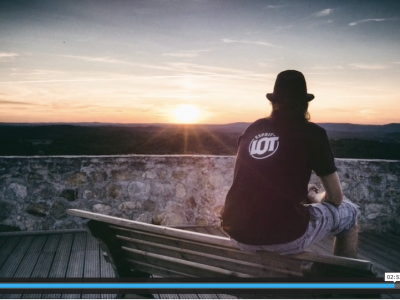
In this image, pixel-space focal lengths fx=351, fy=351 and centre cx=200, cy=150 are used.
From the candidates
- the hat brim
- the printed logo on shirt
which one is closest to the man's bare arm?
the printed logo on shirt

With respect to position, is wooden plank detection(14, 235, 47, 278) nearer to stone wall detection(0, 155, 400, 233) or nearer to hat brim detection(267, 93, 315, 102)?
stone wall detection(0, 155, 400, 233)

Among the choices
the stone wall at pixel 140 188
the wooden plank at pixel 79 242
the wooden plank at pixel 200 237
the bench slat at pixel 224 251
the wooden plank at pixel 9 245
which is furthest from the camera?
the stone wall at pixel 140 188

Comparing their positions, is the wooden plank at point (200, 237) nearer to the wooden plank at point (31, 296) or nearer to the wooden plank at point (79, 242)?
the wooden plank at point (31, 296)

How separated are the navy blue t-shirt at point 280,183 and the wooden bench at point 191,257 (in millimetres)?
122

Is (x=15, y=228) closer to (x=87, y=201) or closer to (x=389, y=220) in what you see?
(x=87, y=201)

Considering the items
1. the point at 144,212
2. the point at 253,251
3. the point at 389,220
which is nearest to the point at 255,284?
the point at 253,251

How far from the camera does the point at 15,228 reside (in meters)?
4.39

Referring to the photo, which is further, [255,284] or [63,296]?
[63,296]

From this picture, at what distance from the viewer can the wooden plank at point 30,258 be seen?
325 cm

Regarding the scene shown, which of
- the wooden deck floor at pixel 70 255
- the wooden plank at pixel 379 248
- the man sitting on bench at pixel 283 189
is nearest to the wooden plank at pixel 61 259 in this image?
the wooden deck floor at pixel 70 255

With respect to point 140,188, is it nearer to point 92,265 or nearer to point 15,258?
point 92,265

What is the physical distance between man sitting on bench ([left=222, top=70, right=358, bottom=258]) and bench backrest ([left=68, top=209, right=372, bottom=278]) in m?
0.10

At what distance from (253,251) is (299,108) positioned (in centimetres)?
81

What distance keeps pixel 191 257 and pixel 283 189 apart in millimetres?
626
